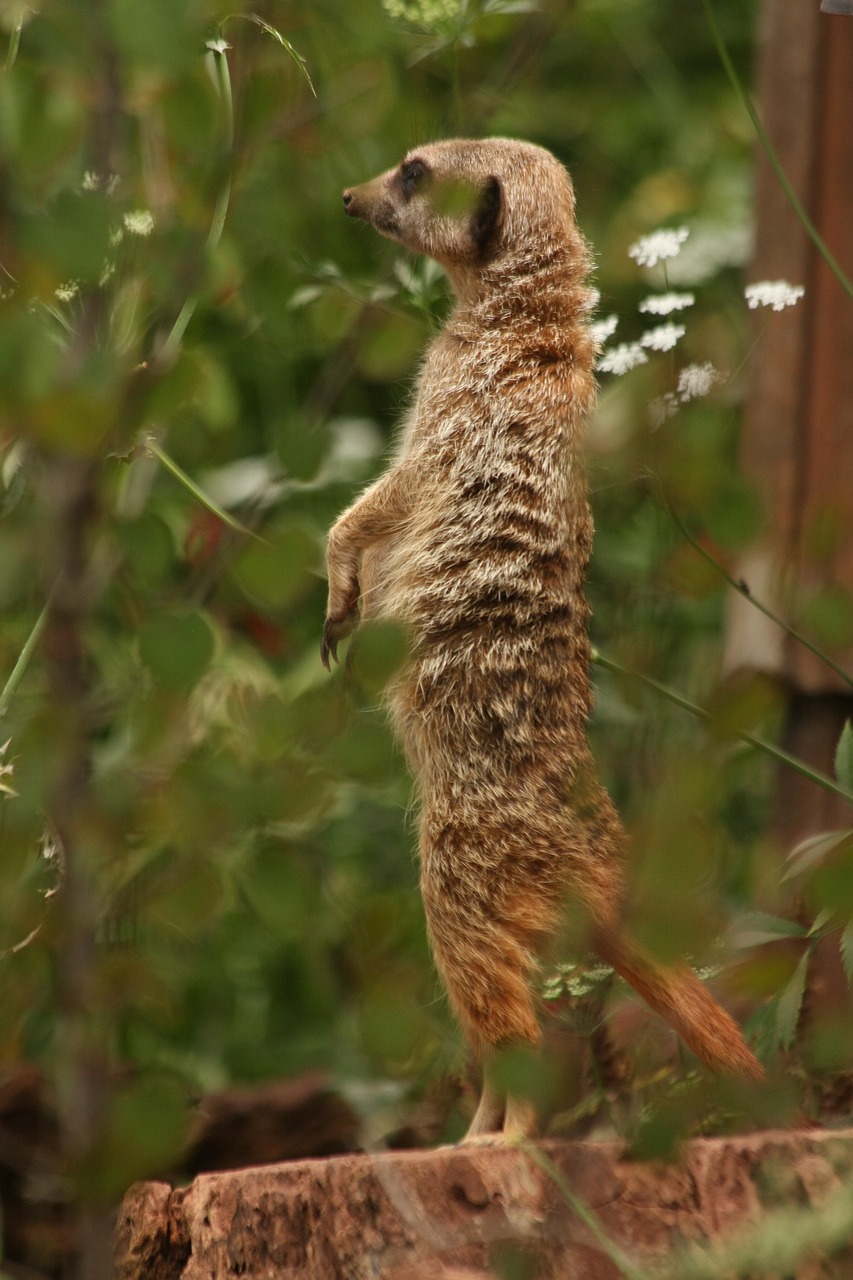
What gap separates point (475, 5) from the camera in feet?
4.58

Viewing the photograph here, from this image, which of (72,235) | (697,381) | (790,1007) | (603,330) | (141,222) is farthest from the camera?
(603,330)

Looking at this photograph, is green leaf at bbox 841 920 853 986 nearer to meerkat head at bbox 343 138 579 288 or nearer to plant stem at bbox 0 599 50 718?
plant stem at bbox 0 599 50 718

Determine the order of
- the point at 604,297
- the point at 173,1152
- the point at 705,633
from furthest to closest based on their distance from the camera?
1. the point at 705,633
2. the point at 604,297
3. the point at 173,1152

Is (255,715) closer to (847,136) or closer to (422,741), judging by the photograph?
(422,741)

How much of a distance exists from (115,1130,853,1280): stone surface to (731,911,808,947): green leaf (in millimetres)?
182

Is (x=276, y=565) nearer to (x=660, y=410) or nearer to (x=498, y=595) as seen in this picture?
(x=660, y=410)

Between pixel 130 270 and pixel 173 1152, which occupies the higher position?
pixel 130 270

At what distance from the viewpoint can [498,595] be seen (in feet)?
4.81

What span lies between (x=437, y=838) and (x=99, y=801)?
97 cm

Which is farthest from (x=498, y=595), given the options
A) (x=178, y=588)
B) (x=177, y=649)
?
(x=177, y=649)

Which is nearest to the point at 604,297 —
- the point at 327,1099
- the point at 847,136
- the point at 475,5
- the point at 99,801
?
the point at 475,5

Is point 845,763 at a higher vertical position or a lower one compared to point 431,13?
lower

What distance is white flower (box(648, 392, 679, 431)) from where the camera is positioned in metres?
0.69

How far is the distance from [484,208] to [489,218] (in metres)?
0.01
